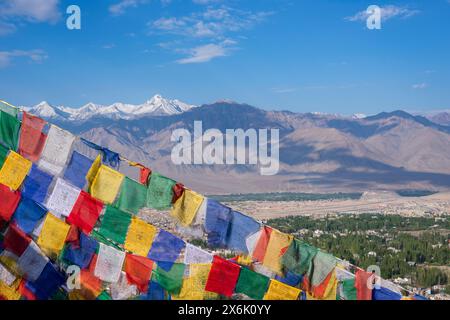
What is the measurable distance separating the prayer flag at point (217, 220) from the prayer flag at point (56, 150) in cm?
301

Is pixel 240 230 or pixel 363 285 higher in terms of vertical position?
pixel 240 230

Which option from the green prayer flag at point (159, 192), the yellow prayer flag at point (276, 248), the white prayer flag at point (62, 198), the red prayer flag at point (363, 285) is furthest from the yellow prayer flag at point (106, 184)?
the red prayer flag at point (363, 285)

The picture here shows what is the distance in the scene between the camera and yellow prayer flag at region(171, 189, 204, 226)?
32.9 ft

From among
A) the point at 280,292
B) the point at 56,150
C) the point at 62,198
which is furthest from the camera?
the point at 56,150

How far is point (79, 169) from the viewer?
10.4m

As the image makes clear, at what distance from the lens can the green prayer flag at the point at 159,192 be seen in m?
10.1

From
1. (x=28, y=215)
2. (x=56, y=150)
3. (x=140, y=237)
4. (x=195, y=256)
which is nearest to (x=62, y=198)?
(x=28, y=215)

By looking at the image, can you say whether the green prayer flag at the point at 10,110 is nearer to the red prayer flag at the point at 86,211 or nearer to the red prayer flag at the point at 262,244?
the red prayer flag at the point at 86,211

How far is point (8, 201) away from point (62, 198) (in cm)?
95

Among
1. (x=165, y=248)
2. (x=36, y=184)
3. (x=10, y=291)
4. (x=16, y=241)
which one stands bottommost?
(x=10, y=291)

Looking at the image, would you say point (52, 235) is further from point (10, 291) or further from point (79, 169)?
point (79, 169)

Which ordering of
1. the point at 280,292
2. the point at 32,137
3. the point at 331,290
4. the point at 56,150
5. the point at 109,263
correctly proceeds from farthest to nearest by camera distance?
1. the point at 32,137
2. the point at 56,150
3. the point at 109,263
4. the point at 331,290
5. the point at 280,292
